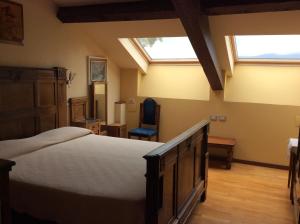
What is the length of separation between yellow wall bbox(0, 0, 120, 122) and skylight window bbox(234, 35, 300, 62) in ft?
7.37

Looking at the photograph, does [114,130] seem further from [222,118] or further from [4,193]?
[4,193]

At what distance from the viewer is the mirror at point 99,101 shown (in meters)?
4.69

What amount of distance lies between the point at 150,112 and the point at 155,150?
3.23 meters

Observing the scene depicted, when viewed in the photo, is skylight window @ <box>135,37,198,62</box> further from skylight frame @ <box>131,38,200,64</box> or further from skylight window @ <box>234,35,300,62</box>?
skylight window @ <box>234,35,300,62</box>

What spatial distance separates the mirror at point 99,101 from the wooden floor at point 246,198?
78.0 inches

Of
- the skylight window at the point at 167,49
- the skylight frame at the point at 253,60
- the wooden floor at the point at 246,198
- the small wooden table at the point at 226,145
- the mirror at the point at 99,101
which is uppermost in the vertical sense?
the skylight window at the point at 167,49

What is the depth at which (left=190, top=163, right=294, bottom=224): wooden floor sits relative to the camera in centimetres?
293

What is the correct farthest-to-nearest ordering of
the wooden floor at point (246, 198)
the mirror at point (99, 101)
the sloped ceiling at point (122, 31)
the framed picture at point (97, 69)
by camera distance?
the mirror at point (99, 101)
the framed picture at point (97, 69)
the sloped ceiling at point (122, 31)
the wooden floor at point (246, 198)

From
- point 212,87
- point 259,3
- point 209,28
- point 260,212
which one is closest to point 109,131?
point 212,87

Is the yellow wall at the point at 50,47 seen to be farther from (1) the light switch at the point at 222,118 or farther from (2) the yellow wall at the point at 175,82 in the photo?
(1) the light switch at the point at 222,118

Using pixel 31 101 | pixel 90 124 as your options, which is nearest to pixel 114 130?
pixel 90 124

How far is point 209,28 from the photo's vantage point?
3.53 metres

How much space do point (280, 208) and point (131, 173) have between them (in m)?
1.85

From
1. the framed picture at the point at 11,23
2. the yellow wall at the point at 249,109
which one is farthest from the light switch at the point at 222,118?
the framed picture at the point at 11,23
